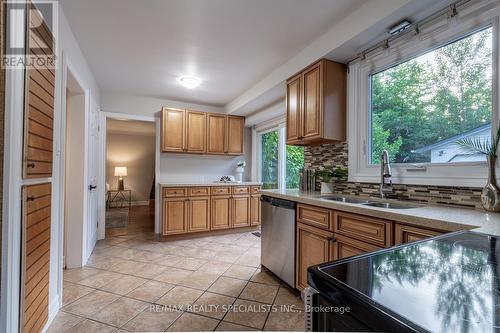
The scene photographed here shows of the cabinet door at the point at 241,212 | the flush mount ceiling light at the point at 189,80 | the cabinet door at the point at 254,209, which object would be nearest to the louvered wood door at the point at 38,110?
the flush mount ceiling light at the point at 189,80

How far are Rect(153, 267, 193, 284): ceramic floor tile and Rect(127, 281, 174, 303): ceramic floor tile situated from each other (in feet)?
0.26

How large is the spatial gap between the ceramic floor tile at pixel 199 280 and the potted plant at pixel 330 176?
57.4 inches

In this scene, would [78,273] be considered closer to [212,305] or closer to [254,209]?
[212,305]

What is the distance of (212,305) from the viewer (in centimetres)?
189

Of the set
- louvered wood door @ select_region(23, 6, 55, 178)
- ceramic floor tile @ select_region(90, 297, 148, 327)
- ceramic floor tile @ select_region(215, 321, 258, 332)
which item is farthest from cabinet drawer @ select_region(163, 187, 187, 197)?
ceramic floor tile @ select_region(215, 321, 258, 332)

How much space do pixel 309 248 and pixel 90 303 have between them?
1.85 metres

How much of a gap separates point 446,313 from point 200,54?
2.77 meters

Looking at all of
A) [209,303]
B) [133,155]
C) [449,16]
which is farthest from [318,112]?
[133,155]

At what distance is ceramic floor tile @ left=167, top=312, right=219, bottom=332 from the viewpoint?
5.29ft

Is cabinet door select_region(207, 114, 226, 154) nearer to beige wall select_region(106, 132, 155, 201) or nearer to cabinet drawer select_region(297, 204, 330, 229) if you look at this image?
cabinet drawer select_region(297, 204, 330, 229)

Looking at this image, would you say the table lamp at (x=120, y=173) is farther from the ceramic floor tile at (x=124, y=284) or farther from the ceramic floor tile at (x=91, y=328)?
the ceramic floor tile at (x=91, y=328)

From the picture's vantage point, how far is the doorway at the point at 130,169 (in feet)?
20.8

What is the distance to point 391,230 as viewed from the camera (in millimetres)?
1337

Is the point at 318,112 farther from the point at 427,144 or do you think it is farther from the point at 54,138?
the point at 54,138
